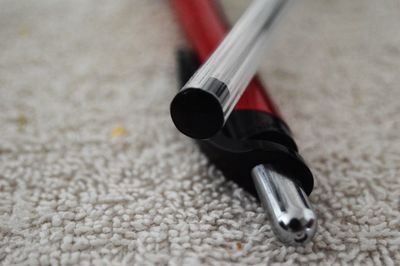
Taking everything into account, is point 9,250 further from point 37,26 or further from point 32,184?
point 37,26

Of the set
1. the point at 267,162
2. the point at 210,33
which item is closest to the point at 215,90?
the point at 267,162

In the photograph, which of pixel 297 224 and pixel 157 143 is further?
pixel 157 143

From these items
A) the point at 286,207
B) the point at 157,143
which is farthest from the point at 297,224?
the point at 157,143

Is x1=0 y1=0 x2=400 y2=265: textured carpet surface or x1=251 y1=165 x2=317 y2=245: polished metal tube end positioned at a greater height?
x1=251 y1=165 x2=317 y2=245: polished metal tube end

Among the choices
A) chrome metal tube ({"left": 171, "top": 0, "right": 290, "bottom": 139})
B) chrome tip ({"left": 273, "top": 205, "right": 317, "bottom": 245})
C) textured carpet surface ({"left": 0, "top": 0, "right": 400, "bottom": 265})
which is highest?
chrome metal tube ({"left": 171, "top": 0, "right": 290, "bottom": 139})

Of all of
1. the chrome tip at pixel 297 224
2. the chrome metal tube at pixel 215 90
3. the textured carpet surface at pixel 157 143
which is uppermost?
the chrome metal tube at pixel 215 90

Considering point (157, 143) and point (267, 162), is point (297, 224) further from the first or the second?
point (157, 143)
